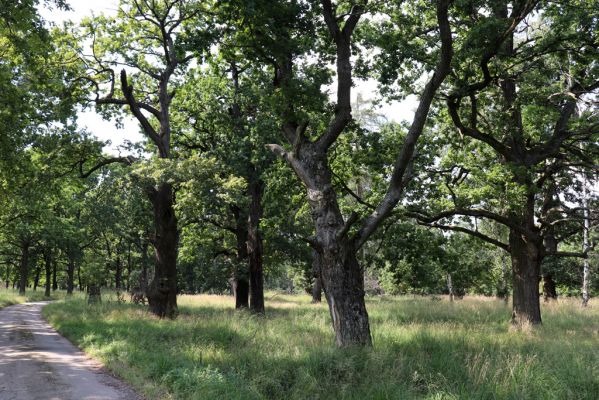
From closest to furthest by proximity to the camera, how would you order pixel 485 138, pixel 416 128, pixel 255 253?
pixel 416 128, pixel 485 138, pixel 255 253

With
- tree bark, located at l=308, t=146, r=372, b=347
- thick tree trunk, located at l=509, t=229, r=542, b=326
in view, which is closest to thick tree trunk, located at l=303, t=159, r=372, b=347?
tree bark, located at l=308, t=146, r=372, b=347

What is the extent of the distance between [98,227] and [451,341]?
3224cm

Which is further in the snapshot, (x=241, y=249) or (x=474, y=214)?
(x=241, y=249)

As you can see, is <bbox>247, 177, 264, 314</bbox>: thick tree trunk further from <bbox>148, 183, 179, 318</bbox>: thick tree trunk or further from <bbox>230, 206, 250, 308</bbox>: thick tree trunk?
<bbox>148, 183, 179, 318</bbox>: thick tree trunk

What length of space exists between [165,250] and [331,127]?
35.8 ft

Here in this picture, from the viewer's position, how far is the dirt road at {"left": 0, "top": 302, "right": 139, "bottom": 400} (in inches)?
275

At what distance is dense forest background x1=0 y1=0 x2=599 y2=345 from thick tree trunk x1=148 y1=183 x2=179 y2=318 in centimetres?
8

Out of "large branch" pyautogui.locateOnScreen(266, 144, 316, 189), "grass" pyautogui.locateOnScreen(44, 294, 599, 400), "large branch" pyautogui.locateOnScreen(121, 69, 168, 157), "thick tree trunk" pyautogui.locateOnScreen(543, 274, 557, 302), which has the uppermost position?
"large branch" pyautogui.locateOnScreen(121, 69, 168, 157)

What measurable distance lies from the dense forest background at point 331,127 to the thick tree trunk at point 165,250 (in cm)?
8

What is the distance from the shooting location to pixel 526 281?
49.1ft

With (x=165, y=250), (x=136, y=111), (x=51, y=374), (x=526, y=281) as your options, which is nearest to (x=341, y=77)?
(x=51, y=374)

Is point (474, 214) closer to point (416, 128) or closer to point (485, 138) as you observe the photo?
point (485, 138)

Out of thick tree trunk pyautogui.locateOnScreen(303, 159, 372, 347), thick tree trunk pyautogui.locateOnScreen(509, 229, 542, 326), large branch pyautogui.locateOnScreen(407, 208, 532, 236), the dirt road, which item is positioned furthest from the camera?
thick tree trunk pyautogui.locateOnScreen(509, 229, 542, 326)

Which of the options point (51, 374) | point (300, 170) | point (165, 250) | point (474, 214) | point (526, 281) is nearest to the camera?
point (51, 374)
